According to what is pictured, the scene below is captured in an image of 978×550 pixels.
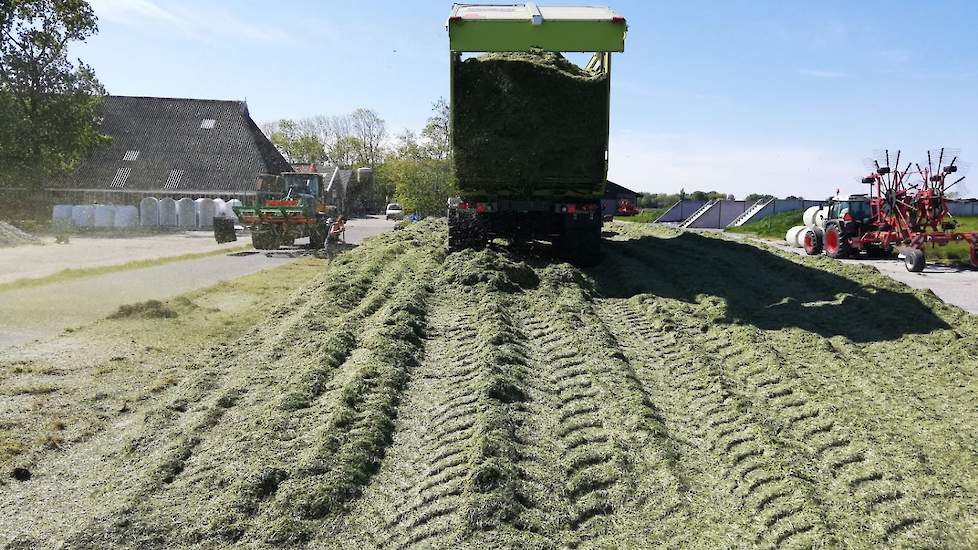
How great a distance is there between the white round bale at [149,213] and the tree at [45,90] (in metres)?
3.54

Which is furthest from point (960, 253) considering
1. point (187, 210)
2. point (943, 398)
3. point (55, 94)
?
point (55, 94)

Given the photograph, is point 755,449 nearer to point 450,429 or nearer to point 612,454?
point 612,454

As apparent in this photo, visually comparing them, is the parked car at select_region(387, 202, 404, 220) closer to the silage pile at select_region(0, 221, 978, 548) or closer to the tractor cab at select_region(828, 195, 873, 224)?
the tractor cab at select_region(828, 195, 873, 224)

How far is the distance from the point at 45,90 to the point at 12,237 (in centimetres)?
1285

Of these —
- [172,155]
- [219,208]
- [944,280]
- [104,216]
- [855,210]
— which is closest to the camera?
[944,280]

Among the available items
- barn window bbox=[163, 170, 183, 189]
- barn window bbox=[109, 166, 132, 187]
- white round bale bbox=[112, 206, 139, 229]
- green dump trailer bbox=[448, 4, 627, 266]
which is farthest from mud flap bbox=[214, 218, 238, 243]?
barn window bbox=[109, 166, 132, 187]

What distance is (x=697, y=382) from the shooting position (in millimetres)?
6277

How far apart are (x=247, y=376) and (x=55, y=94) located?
31.9 meters

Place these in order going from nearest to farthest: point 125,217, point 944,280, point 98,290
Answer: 1. point 98,290
2. point 944,280
3. point 125,217

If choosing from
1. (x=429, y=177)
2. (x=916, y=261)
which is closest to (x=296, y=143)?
(x=429, y=177)

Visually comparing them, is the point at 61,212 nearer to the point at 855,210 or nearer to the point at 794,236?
the point at 794,236

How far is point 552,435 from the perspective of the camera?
5.07 meters

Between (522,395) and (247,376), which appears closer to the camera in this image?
(522,395)

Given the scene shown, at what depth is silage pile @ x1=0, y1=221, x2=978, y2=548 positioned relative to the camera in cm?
399
